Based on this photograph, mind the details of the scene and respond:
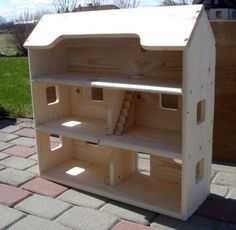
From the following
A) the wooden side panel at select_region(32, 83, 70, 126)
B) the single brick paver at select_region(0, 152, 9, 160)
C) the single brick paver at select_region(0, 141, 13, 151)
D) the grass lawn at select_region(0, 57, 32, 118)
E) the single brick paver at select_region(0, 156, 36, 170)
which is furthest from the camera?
the grass lawn at select_region(0, 57, 32, 118)

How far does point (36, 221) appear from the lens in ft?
7.09

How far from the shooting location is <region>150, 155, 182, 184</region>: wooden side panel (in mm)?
2535

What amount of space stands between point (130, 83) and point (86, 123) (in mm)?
635

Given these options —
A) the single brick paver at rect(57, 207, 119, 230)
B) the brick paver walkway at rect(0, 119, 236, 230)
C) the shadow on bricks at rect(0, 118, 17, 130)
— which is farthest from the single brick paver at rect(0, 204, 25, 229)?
the shadow on bricks at rect(0, 118, 17, 130)

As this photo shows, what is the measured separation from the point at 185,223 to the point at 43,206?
0.84m

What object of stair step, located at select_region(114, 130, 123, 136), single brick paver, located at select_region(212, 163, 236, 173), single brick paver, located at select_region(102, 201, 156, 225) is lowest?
single brick paver, located at select_region(212, 163, 236, 173)

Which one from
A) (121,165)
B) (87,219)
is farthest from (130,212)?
→ (121,165)

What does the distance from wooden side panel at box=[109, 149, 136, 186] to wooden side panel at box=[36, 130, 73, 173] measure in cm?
57

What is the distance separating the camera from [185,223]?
2.11 meters

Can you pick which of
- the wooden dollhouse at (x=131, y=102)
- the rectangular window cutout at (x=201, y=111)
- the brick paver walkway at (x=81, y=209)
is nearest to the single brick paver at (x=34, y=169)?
the brick paver walkway at (x=81, y=209)

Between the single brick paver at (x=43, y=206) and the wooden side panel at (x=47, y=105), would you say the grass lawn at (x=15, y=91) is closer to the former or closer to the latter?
the wooden side panel at (x=47, y=105)

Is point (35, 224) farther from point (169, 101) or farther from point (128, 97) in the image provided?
point (169, 101)

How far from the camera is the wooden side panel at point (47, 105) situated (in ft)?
8.66

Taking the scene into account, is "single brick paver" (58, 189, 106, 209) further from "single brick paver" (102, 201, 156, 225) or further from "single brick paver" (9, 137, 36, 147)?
"single brick paver" (9, 137, 36, 147)
